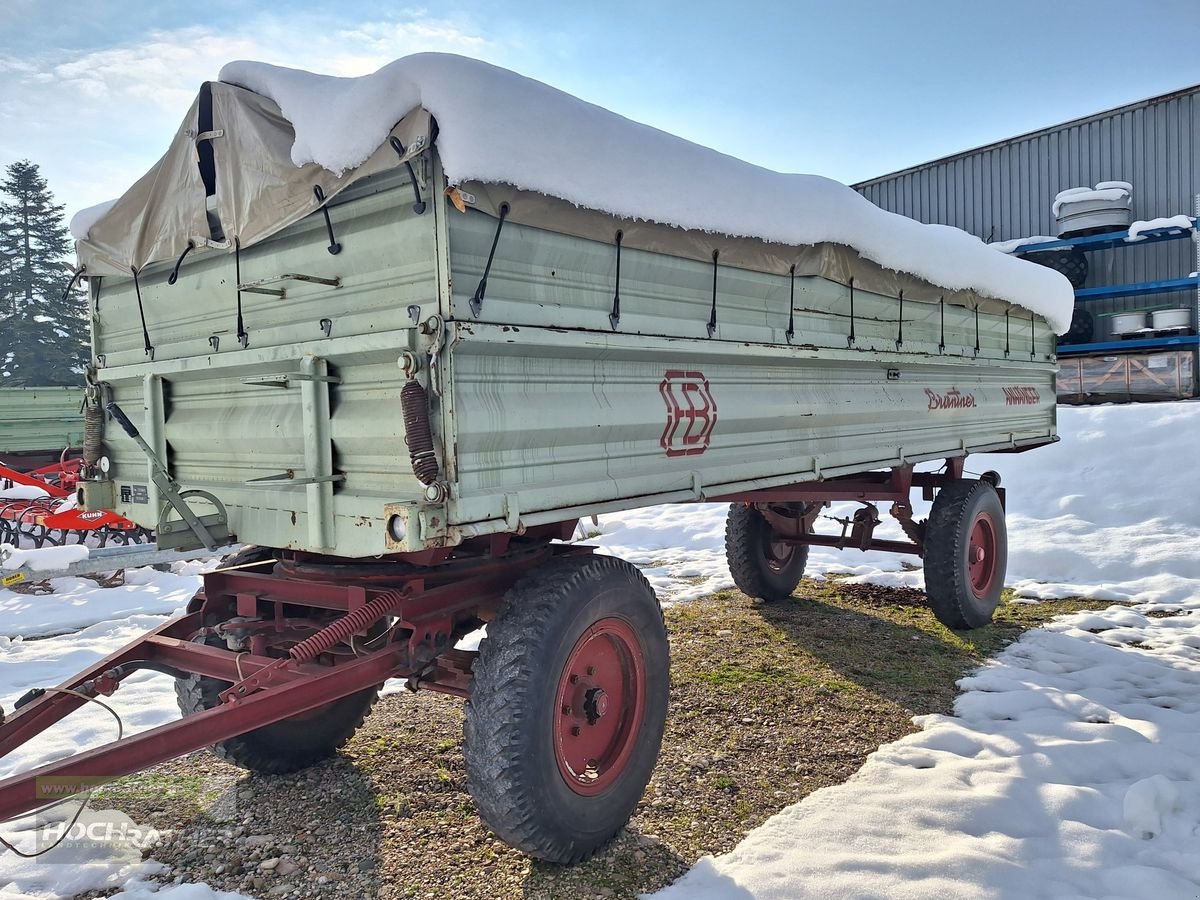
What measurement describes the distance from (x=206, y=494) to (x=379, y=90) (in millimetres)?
1657

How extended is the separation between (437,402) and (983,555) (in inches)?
217

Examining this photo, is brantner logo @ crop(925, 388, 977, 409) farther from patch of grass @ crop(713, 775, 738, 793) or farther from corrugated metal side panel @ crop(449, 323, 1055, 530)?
patch of grass @ crop(713, 775, 738, 793)

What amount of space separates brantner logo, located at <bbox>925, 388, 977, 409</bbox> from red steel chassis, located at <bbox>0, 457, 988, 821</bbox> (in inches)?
127

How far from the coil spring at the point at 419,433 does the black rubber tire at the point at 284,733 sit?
5.57ft

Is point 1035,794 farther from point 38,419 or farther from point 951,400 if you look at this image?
point 38,419

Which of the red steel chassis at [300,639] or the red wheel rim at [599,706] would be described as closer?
the red steel chassis at [300,639]

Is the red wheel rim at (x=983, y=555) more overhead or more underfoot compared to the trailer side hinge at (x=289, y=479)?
more underfoot

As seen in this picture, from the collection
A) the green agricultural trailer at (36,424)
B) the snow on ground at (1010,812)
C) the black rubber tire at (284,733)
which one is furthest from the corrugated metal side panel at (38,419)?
the snow on ground at (1010,812)

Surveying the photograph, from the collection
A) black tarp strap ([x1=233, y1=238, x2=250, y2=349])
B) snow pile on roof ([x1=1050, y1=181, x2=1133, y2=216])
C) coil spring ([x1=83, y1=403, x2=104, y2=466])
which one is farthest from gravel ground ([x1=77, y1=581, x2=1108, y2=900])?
snow pile on roof ([x1=1050, y1=181, x2=1133, y2=216])

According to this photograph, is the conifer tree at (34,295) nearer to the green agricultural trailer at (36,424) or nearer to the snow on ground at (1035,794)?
the green agricultural trailer at (36,424)

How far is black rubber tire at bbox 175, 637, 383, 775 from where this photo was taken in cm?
349

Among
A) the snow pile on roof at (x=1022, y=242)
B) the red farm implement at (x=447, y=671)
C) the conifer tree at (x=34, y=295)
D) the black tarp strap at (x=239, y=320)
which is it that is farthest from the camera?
the conifer tree at (x=34, y=295)

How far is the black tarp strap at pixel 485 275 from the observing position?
259 cm

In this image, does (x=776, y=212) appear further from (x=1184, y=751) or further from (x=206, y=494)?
(x=1184, y=751)
